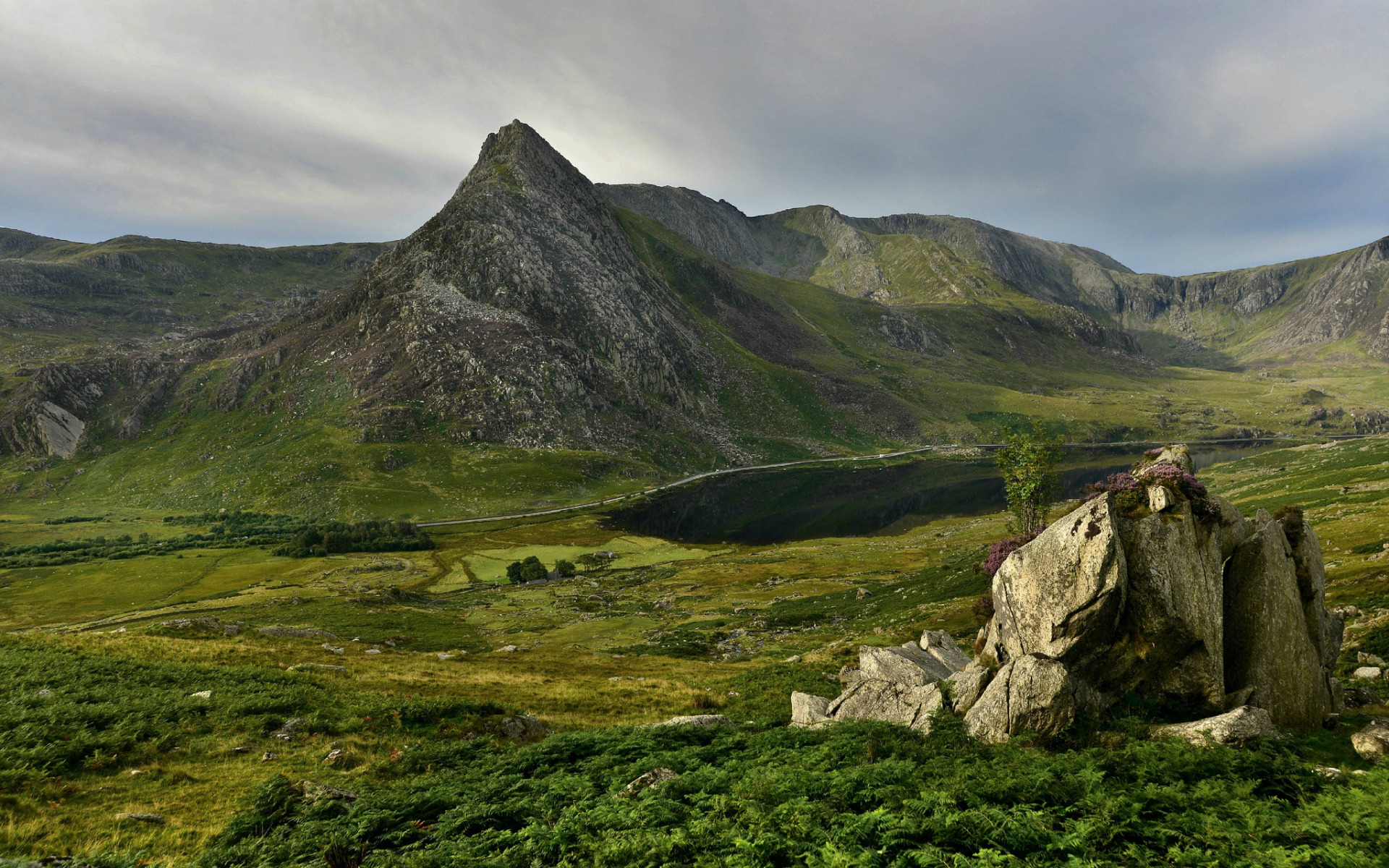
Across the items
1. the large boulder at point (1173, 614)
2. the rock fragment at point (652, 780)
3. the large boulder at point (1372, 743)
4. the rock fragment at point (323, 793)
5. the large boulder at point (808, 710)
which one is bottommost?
the large boulder at point (808, 710)

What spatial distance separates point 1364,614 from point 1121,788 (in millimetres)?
33796

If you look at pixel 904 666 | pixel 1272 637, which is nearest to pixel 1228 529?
pixel 1272 637

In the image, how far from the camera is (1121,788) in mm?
13312

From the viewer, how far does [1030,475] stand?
55.8 m

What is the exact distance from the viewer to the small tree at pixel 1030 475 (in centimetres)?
5544

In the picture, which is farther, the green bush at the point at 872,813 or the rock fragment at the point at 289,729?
the rock fragment at the point at 289,729

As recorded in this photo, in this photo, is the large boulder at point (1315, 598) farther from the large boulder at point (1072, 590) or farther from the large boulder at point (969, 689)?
the large boulder at point (969, 689)

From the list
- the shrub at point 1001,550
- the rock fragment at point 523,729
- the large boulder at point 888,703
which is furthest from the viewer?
the shrub at point 1001,550

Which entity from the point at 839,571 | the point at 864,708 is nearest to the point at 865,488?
the point at 839,571

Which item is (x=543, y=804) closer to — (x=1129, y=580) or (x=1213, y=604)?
(x=1129, y=580)

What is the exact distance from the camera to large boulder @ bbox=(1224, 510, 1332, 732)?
1944 centimetres

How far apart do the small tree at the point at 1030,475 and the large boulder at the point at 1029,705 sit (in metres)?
40.9

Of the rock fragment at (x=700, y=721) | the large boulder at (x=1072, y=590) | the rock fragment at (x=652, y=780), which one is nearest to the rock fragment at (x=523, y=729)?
the rock fragment at (x=700, y=721)

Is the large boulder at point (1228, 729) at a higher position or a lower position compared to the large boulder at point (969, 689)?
higher
